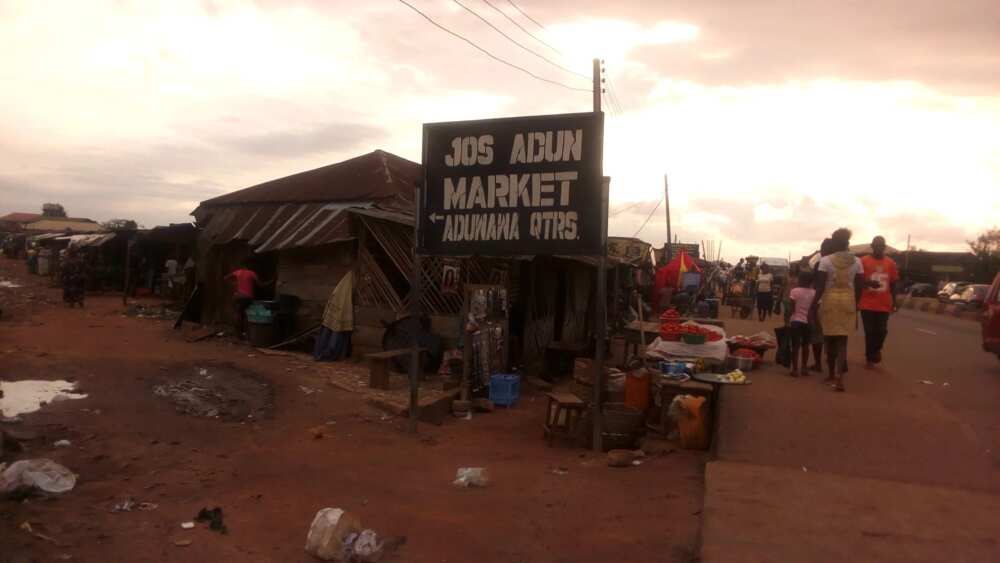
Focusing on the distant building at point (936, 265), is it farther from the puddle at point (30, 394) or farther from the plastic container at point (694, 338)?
the puddle at point (30, 394)

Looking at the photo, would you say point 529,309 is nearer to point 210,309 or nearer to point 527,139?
point 527,139

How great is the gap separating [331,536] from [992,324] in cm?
1156

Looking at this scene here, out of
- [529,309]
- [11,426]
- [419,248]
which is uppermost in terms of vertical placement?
[419,248]

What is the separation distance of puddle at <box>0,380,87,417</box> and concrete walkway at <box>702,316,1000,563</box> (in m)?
7.87

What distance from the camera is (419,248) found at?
8.74 meters

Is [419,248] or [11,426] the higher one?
[419,248]

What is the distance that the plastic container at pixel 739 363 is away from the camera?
32.0 feet

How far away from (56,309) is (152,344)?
889 cm

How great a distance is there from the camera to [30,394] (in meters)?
9.27

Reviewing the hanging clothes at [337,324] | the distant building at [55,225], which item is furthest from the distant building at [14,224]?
the hanging clothes at [337,324]

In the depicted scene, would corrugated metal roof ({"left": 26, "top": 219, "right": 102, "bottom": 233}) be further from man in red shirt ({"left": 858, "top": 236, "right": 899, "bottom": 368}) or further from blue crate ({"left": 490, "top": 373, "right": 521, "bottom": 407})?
man in red shirt ({"left": 858, "top": 236, "right": 899, "bottom": 368})

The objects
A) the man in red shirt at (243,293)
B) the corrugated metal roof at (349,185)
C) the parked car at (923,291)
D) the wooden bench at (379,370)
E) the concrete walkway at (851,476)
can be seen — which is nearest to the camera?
the concrete walkway at (851,476)

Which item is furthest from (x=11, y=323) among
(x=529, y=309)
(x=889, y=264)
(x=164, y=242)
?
(x=889, y=264)

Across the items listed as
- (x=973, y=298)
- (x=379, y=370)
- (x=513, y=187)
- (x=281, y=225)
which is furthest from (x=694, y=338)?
(x=973, y=298)
